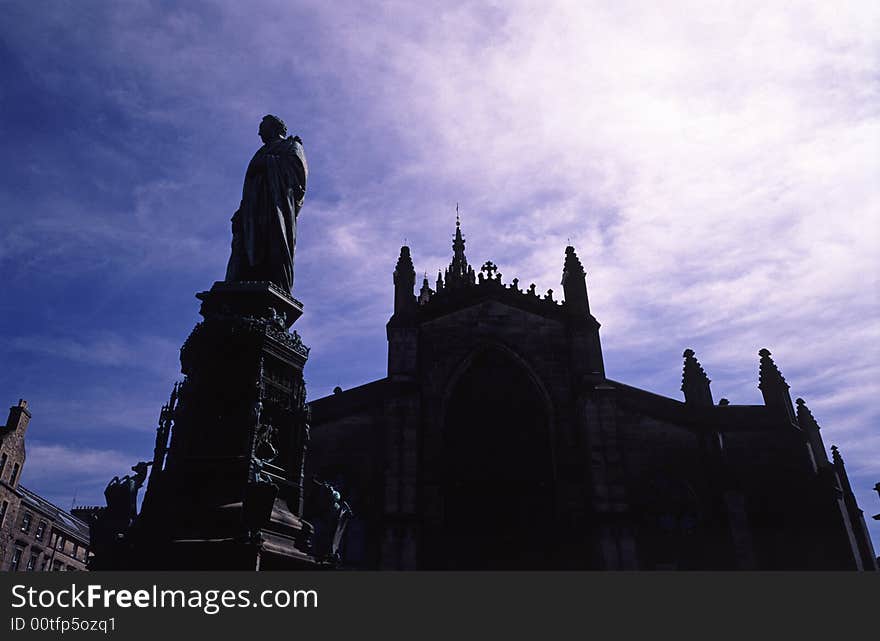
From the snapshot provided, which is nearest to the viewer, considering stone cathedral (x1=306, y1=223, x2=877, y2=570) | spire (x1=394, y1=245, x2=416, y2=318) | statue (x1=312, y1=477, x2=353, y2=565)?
statue (x1=312, y1=477, x2=353, y2=565)

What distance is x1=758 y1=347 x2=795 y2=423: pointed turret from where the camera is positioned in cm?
2022

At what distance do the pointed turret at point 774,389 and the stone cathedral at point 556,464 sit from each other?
0.20 ft

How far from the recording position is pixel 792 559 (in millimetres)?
18141

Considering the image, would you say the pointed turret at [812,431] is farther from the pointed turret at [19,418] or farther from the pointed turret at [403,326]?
the pointed turret at [19,418]

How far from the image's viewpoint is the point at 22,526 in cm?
3466

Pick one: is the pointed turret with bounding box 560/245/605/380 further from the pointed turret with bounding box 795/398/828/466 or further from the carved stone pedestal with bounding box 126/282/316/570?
the carved stone pedestal with bounding box 126/282/316/570

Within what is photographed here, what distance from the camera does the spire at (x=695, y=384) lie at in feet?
69.1

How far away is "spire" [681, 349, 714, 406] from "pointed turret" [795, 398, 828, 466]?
4.19m

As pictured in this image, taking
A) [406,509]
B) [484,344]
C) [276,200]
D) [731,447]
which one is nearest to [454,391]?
[484,344]

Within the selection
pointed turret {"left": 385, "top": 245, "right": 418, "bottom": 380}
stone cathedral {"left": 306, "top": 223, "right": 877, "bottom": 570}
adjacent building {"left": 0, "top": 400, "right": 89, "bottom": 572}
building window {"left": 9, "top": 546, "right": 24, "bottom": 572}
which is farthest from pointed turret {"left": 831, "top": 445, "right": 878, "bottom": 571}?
building window {"left": 9, "top": 546, "right": 24, "bottom": 572}

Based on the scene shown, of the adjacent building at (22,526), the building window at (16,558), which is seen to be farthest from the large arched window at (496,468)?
the building window at (16,558)

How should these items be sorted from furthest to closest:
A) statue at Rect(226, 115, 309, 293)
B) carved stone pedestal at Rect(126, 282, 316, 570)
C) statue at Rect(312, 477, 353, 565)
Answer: statue at Rect(226, 115, 309, 293) → statue at Rect(312, 477, 353, 565) → carved stone pedestal at Rect(126, 282, 316, 570)

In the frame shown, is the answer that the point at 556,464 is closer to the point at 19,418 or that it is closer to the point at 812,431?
the point at 812,431
